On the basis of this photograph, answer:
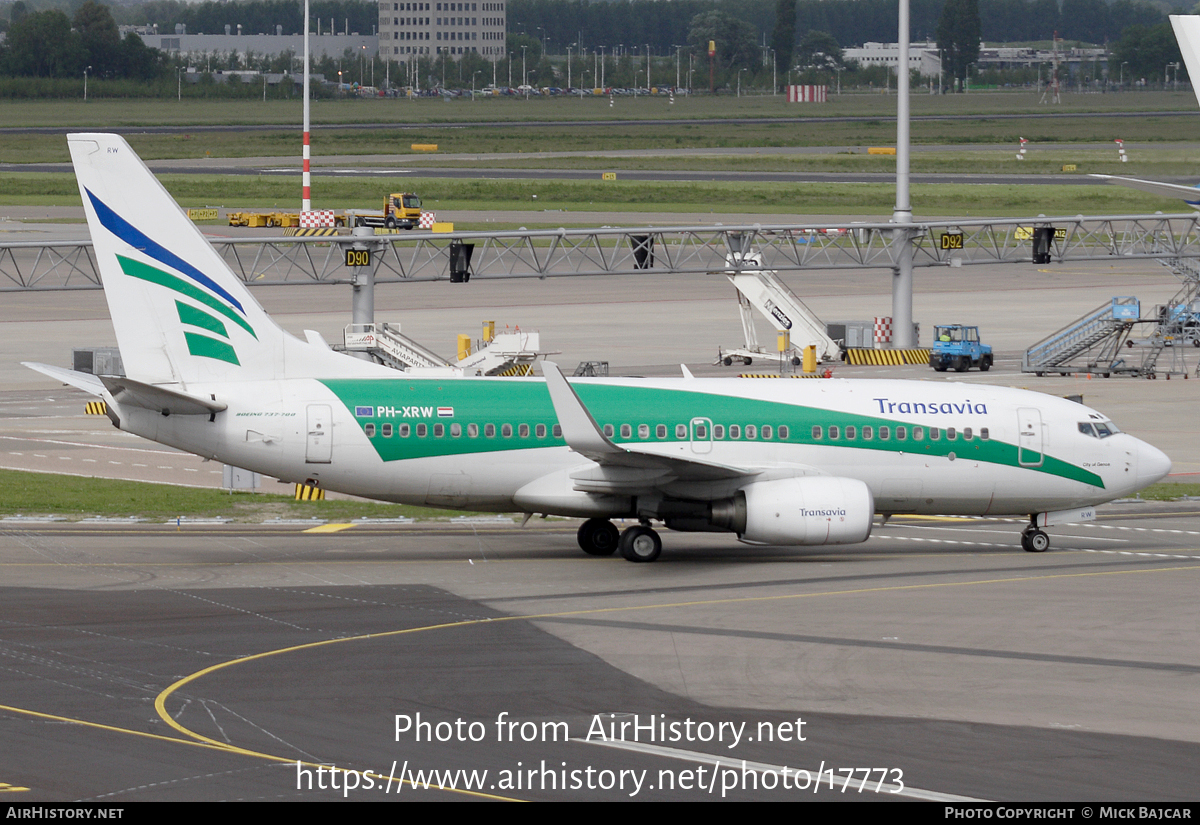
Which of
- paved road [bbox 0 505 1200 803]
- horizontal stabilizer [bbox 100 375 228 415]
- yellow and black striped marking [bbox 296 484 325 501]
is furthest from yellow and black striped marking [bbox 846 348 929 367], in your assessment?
→ horizontal stabilizer [bbox 100 375 228 415]

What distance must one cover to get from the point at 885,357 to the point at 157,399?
161 feet

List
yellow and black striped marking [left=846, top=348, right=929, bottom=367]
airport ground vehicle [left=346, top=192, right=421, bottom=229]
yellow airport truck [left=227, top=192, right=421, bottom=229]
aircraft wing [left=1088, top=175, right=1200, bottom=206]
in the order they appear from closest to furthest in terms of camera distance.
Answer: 1. aircraft wing [left=1088, top=175, right=1200, bottom=206]
2. yellow and black striped marking [left=846, top=348, right=929, bottom=367]
3. airport ground vehicle [left=346, top=192, right=421, bottom=229]
4. yellow airport truck [left=227, top=192, right=421, bottom=229]

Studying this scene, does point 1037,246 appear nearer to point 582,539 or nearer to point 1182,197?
point 1182,197

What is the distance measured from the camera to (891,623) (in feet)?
98.3

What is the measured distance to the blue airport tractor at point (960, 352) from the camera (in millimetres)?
73562

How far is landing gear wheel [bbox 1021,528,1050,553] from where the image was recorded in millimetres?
38438

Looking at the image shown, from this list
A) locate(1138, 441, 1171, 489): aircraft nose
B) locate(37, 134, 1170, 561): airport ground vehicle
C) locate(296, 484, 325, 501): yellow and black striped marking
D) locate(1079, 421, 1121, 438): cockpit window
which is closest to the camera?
locate(37, 134, 1170, 561): airport ground vehicle

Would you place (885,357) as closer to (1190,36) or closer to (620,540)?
(1190,36)

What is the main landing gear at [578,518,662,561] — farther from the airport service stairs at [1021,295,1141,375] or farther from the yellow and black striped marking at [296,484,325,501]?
the airport service stairs at [1021,295,1141,375]

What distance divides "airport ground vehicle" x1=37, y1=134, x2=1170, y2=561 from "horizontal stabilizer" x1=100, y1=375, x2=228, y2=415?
0.07m

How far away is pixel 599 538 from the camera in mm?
38062

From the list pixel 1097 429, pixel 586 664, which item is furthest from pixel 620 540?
pixel 1097 429

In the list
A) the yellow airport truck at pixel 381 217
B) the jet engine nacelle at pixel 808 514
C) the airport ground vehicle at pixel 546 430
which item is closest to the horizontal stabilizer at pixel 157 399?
the airport ground vehicle at pixel 546 430

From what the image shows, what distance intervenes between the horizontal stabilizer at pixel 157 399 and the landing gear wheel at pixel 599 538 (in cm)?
896
